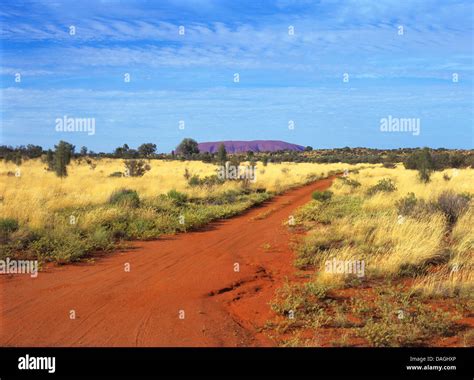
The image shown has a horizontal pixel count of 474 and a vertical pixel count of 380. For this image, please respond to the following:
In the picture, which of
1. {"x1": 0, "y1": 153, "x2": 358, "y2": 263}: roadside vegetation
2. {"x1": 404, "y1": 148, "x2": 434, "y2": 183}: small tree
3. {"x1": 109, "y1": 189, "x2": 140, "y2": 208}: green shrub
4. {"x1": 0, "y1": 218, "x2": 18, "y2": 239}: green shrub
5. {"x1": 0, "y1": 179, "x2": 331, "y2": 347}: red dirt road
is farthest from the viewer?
{"x1": 404, "y1": 148, "x2": 434, "y2": 183}: small tree

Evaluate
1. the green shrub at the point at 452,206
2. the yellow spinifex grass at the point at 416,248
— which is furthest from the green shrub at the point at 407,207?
the green shrub at the point at 452,206

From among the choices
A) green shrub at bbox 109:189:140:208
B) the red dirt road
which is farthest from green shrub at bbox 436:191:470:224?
green shrub at bbox 109:189:140:208

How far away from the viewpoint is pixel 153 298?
6.45m

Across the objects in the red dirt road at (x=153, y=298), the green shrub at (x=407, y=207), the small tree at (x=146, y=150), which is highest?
the small tree at (x=146, y=150)

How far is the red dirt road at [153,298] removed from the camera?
5184 millimetres

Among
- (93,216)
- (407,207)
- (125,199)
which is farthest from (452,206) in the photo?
(125,199)

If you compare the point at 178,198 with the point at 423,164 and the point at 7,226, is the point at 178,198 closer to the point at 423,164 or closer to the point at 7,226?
the point at 7,226

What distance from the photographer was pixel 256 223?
13.0m

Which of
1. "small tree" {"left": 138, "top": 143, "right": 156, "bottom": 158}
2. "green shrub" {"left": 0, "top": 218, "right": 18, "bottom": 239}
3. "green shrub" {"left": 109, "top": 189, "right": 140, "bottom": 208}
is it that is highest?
"small tree" {"left": 138, "top": 143, "right": 156, "bottom": 158}

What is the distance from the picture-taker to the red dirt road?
518cm

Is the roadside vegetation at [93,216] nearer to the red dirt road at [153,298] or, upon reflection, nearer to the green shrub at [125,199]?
the green shrub at [125,199]

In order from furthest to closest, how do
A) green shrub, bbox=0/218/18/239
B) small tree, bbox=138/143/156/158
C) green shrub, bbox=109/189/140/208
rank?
small tree, bbox=138/143/156/158 < green shrub, bbox=109/189/140/208 < green shrub, bbox=0/218/18/239

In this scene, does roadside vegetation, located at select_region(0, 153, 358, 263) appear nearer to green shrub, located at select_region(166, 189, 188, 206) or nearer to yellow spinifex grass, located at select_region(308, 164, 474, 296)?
green shrub, located at select_region(166, 189, 188, 206)
